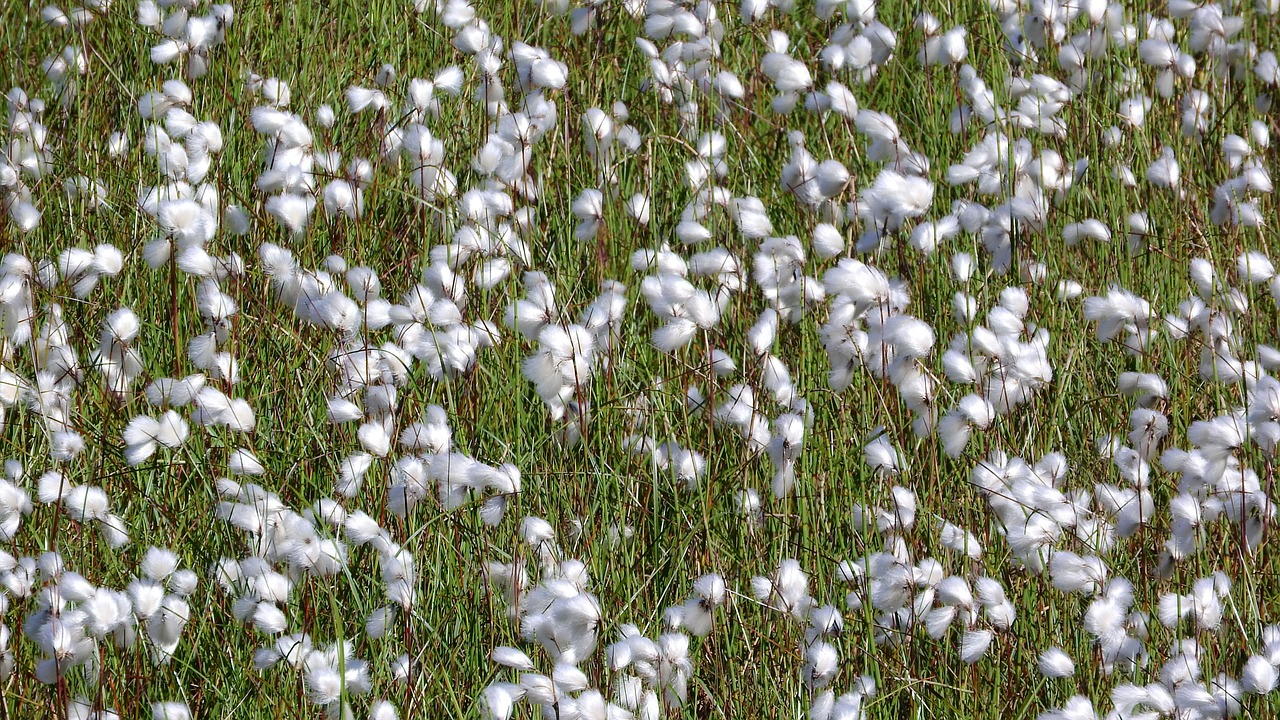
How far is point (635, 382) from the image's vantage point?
8.77 ft

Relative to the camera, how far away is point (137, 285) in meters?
2.98

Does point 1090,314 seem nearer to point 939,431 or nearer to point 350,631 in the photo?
point 939,431

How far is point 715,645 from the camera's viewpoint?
189cm

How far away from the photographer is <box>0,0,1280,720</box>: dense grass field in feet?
6.08

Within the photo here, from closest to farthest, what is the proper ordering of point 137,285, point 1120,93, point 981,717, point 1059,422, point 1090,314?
point 981,717, point 1090,314, point 1059,422, point 137,285, point 1120,93

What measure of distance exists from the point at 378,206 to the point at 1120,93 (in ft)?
6.48

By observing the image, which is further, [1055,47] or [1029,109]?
[1055,47]

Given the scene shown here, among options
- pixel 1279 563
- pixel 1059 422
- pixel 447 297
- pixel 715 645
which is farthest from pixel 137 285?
pixel 1279 563

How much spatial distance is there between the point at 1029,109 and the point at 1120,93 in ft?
1.82

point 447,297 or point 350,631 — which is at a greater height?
point 447,297

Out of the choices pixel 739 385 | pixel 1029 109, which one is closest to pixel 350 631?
pixel 739 385

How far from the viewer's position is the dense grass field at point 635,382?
1854 millimetres

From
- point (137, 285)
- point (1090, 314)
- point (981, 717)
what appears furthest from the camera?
point (137, 285)

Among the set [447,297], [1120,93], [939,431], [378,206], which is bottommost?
[939,431]
